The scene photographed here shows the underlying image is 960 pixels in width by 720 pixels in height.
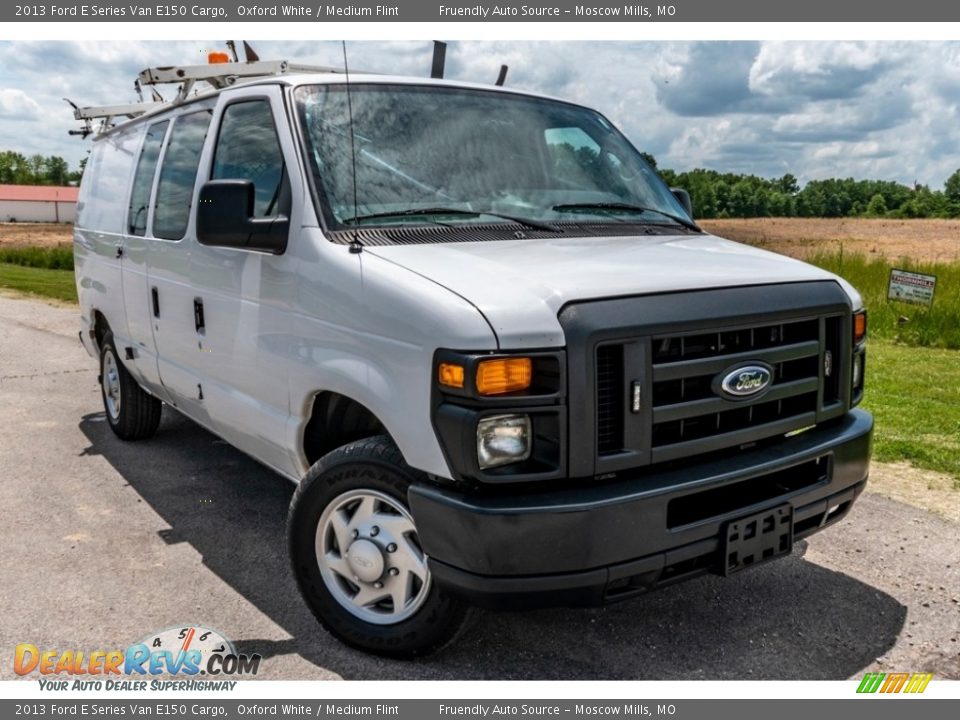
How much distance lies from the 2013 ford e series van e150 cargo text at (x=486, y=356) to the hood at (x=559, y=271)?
0.01 m

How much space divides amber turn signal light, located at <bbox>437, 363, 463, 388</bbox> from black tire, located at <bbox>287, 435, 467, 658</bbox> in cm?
41

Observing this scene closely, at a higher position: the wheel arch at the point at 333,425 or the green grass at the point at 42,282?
the wheel arch at the point at 333,425

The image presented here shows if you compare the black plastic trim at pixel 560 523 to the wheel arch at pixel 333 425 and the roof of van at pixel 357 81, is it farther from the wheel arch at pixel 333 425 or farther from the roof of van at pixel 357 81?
the roof of van at pixel 357 81

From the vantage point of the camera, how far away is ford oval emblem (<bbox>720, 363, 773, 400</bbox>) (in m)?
3.24

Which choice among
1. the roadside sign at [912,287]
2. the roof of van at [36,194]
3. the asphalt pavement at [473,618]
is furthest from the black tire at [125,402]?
the roof of van at [36,194]

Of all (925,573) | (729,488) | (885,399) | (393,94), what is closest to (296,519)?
(729,488)

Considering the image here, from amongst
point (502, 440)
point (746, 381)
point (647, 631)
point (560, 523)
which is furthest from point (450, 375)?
point (647, 631)

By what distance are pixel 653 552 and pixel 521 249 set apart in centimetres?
128

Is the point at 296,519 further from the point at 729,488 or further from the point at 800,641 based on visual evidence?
the point at 800,641

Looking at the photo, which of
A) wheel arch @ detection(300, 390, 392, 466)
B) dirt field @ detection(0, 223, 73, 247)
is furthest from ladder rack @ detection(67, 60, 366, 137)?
dirt field @ detection(0, 223, 73, 247)

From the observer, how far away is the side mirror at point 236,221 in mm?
3730

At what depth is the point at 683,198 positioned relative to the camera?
17.1ft

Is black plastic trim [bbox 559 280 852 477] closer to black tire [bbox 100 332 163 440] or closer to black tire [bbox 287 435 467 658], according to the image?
black tire [bbox 287 435 467 658]

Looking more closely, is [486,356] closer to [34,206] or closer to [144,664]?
[144,664]
